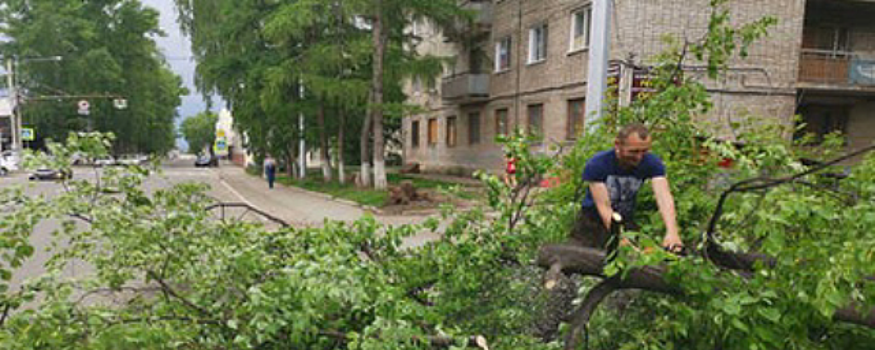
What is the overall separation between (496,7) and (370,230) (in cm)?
1860

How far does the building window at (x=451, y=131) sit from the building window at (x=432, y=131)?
1537 millimetres

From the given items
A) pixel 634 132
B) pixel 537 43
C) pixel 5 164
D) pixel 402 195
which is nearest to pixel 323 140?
pixel 402 195

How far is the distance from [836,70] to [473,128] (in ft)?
40.9

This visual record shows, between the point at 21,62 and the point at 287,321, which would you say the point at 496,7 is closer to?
the point at 287,321

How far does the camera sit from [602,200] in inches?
111

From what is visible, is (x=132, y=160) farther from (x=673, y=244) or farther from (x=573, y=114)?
(x=573, y=114)

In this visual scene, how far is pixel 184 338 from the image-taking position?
222cm

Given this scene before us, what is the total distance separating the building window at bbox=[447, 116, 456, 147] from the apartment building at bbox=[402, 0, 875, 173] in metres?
2.63

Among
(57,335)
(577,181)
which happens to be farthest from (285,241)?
(577,181)

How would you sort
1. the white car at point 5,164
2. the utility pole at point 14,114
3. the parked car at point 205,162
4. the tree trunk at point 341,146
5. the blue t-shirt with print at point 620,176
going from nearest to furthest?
the blue t-shirt with print at point 620,176
the tree trunk at point 341,146
the white car at point 5,164
the utility pole at point 14,114
the parked car at point 205,162

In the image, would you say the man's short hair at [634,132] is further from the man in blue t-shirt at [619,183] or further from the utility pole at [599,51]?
the utility pole at [599,51]

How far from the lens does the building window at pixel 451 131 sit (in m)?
23.9

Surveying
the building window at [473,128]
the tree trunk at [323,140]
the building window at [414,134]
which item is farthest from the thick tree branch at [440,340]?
the building window at [414,134]

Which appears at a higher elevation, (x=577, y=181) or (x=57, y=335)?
(x=577, y=181)
